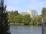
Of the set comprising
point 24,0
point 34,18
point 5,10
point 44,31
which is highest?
point 24,0

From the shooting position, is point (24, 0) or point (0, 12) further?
point (24, 0)

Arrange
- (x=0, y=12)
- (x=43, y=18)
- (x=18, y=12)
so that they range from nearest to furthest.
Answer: (x=0, y=12) < (x=43, y=18) < (x=18, y=12)

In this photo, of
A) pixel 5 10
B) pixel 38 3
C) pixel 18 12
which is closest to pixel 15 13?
pixel 18 12

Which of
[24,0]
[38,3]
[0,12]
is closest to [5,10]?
[0,12]

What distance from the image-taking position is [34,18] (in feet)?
13.5

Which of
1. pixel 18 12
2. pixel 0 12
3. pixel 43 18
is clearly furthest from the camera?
pixel 18 12

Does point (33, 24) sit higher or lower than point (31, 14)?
lower

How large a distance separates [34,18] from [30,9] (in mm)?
369

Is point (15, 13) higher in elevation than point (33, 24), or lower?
higher

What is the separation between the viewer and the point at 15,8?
164 inches

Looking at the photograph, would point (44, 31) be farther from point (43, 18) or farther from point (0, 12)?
point (0, 12)

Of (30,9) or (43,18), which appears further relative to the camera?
(30,9)

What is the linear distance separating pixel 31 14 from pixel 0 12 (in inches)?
45.6

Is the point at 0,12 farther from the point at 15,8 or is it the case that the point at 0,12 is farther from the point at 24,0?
the point at 24,0
